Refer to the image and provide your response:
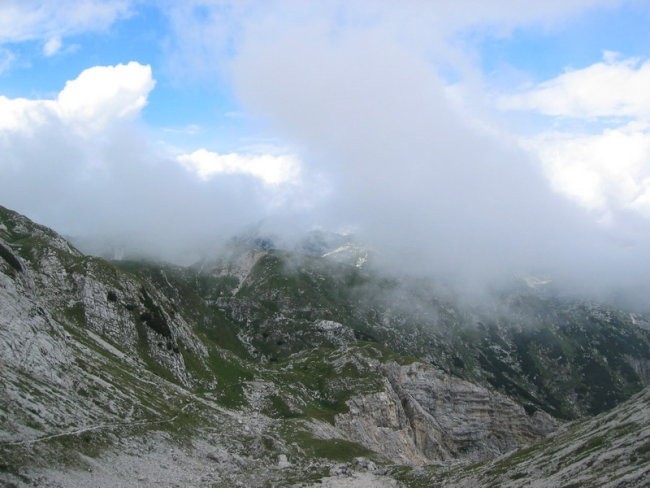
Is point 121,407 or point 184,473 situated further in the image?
point 121,407

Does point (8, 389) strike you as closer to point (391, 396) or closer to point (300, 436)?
point (300, 436)

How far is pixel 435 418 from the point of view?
603 ft

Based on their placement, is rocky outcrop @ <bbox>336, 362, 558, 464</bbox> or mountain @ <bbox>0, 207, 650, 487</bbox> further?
rocky outcrop @ <bbox>336, 362, 558, 464</bbox>

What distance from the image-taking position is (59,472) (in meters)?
40.3

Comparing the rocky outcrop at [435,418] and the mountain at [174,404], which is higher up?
the mountain at [174,404]

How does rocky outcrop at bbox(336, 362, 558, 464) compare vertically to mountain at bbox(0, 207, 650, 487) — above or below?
below

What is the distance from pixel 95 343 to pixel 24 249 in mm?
42327

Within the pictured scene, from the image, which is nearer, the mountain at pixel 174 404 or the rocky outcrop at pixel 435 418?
the mountain at pixel 174 404

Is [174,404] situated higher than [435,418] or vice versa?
[174,404]

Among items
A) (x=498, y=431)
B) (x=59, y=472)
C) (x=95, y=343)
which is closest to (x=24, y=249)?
(x=95, y=343)

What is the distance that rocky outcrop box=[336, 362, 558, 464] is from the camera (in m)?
144

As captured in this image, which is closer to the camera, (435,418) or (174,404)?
(174,404)

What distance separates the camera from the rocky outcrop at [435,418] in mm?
144000

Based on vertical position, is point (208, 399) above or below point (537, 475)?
above
